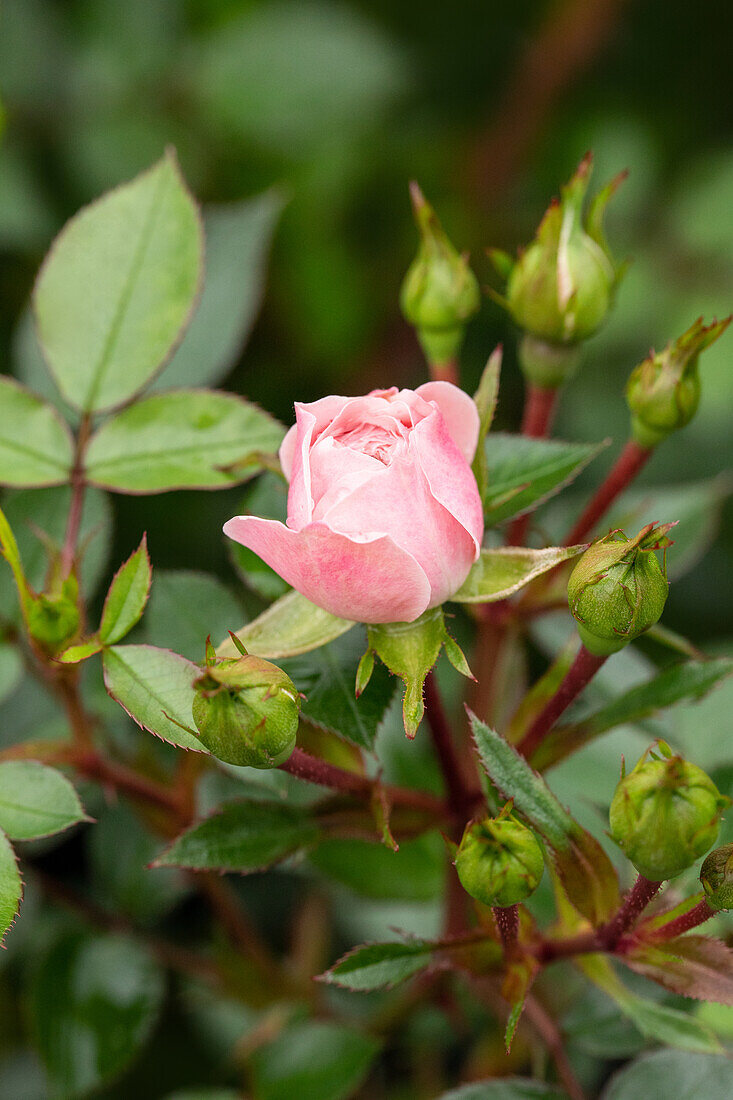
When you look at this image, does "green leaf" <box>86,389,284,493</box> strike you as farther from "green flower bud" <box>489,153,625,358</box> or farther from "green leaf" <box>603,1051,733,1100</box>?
"green leaf" <box>603,1051,733,1100</box>

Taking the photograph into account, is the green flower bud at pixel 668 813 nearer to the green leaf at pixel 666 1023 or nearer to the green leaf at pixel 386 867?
the green leaf at pixel 666 1023

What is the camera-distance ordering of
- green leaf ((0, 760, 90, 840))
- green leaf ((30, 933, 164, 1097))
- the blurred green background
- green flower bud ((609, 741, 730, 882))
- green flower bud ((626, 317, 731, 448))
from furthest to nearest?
the blurred green background
green leaf ((30, 933, 164, 1097))
green flower bud ((626, 317, 731, 448))
green leaf ((0, 760, 90, 840))
green flower bud ((609, 741, 730, 882))

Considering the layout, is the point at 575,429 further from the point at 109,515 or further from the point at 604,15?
the point at 109,515

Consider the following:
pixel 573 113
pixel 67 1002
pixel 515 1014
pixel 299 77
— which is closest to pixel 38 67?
pixel 299 77

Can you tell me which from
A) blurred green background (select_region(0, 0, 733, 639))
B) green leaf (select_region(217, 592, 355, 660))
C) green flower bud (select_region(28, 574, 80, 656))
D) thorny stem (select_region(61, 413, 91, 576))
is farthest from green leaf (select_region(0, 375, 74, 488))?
blurred green background (select_region(0, 0, 733, 639))

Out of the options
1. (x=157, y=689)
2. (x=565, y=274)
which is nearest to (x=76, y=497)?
(x=157, y=689)

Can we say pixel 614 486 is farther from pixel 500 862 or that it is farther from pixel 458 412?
pixel 500 862

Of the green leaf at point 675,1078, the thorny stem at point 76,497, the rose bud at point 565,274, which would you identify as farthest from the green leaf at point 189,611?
the green leaf at point 675,1078
